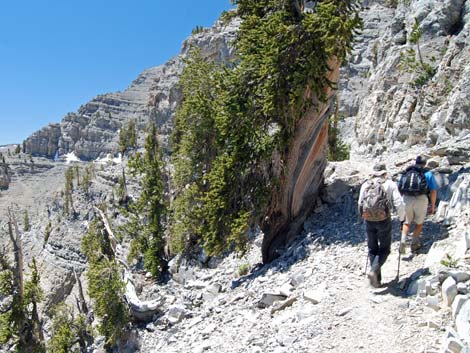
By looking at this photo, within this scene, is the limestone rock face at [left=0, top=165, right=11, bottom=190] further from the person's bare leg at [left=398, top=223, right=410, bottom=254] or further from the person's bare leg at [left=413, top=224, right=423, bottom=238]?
the person's bare leg at [left=413, top=224, right=423, bottom=238]

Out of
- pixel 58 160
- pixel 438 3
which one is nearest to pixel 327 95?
pixel 438 3

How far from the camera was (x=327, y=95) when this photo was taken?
1128 centimetres

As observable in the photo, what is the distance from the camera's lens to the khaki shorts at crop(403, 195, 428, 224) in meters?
7.58

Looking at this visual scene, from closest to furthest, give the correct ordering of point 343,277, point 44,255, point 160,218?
point 343,277
point 160,218
point 44,255

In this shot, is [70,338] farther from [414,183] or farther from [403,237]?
[414,183]

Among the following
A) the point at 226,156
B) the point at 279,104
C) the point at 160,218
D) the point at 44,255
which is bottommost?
the point at 44,255

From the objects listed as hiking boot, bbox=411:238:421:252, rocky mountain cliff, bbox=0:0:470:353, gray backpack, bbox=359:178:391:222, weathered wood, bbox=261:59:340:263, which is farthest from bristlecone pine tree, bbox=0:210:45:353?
hiking boot, bbox=411:238:421:252

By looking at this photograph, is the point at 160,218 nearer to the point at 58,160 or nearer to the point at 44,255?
the point at 44,255

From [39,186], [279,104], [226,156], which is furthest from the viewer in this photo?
[39,186]

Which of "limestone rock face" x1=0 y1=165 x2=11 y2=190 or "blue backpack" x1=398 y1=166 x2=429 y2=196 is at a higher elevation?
"blue backpack" x1=398 y1=166 x2=429 y2=196

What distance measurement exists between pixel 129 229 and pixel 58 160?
163 metres

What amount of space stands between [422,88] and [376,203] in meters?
12.5

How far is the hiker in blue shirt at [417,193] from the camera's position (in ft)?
24.7

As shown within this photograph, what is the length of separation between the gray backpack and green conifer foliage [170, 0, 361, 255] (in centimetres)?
413
